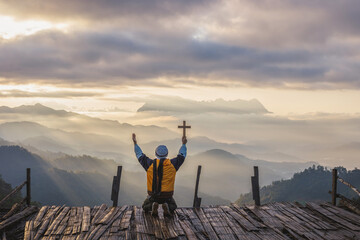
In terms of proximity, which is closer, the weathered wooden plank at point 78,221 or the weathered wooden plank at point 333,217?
the weathered wooden plank at point 78,221

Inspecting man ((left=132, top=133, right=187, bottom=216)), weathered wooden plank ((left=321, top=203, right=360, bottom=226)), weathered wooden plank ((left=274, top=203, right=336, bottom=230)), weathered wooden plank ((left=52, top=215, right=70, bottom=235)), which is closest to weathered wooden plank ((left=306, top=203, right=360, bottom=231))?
weathered wooden plank ((left=321, top=203, right=360, bottom=226))

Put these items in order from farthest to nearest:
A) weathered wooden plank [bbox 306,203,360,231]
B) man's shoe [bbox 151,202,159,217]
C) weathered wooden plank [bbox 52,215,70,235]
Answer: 1. man's shoe [bbox 151,202,159,217]
2. weathered wooden plank [bbox 306,203,360,231]
3. weathered wooden plank [bbox 52,215,70,235]

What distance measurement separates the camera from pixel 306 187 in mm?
149750

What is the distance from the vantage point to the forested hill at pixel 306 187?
14021cm

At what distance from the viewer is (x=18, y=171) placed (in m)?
199

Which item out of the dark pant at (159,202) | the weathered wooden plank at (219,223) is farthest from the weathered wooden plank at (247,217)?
the dark pant at (159,202)

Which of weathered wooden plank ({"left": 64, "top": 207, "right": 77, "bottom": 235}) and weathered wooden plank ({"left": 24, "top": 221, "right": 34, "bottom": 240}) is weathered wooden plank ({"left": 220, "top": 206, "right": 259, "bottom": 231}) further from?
weathered wooden plank ({"left": 24, "top": 221, "right": 34, "bottom": 240})

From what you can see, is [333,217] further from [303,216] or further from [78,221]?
[78,221]

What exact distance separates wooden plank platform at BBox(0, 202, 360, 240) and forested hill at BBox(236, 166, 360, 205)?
12662cm

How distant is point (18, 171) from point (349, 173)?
168 metres

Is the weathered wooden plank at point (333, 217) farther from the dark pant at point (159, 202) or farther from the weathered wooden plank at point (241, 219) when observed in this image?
the dark pant at point (159, 202)

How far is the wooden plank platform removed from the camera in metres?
10.3

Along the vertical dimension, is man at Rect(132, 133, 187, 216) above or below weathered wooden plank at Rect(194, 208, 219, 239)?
above

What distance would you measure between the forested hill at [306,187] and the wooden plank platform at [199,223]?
415 ft
